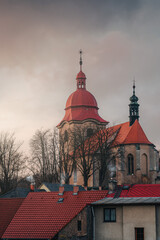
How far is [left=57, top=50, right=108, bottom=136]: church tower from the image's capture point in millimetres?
78938

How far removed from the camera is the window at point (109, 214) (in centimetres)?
3266

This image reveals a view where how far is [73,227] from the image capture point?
108 ft

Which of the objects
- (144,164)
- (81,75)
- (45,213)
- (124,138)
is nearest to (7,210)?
(45,213)

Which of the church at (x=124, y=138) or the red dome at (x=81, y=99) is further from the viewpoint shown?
the red dome at (x=81, y=99)

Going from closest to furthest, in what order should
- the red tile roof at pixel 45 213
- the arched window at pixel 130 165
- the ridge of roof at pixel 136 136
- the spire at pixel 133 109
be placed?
the red tile roof at pixel 45 213 → the arched window at pixel 130 165 → the ridge of roof at pixel 136 136 → the spire at pixel 133 109

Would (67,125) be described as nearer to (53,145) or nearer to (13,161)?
(53,145)

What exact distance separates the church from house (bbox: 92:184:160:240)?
3460 cm

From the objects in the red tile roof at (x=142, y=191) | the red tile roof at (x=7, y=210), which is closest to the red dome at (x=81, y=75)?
the red tile roof at (x=7, y=210)

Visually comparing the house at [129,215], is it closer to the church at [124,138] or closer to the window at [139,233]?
the window at [139,233]

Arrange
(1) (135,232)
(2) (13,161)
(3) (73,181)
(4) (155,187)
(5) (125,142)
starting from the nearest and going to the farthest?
(1) (135,232) → (4) (155,187) → (2) (13,161) → (5) (125,142) → (3) (73,181)

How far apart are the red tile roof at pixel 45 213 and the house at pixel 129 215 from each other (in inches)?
71.7

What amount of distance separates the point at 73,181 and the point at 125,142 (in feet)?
44.5

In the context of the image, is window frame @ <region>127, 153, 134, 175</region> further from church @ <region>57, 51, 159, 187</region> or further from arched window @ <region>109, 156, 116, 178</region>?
arched window @ <region>109, 156, 116, 178</region>

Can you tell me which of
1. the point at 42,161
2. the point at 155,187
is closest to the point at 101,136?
the point at 42,161
